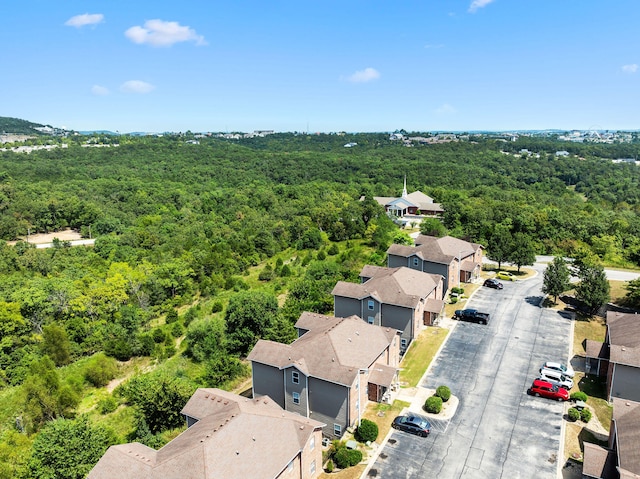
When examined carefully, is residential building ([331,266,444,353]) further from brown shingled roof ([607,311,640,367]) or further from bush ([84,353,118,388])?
bush ([84,353,118,388])

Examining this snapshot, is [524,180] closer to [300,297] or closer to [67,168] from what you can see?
[300,297]

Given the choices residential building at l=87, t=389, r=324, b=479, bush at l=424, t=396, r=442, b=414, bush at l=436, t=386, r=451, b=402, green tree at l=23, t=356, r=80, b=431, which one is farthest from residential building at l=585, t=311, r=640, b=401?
green tree at l=23, t=356, r=80, b=431

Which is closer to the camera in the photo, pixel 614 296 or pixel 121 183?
pixel 614 296

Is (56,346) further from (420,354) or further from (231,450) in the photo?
(420,354)

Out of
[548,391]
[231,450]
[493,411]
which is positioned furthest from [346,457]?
[548,391]

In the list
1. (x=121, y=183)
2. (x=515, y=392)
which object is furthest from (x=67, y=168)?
(x=515, y=392)
